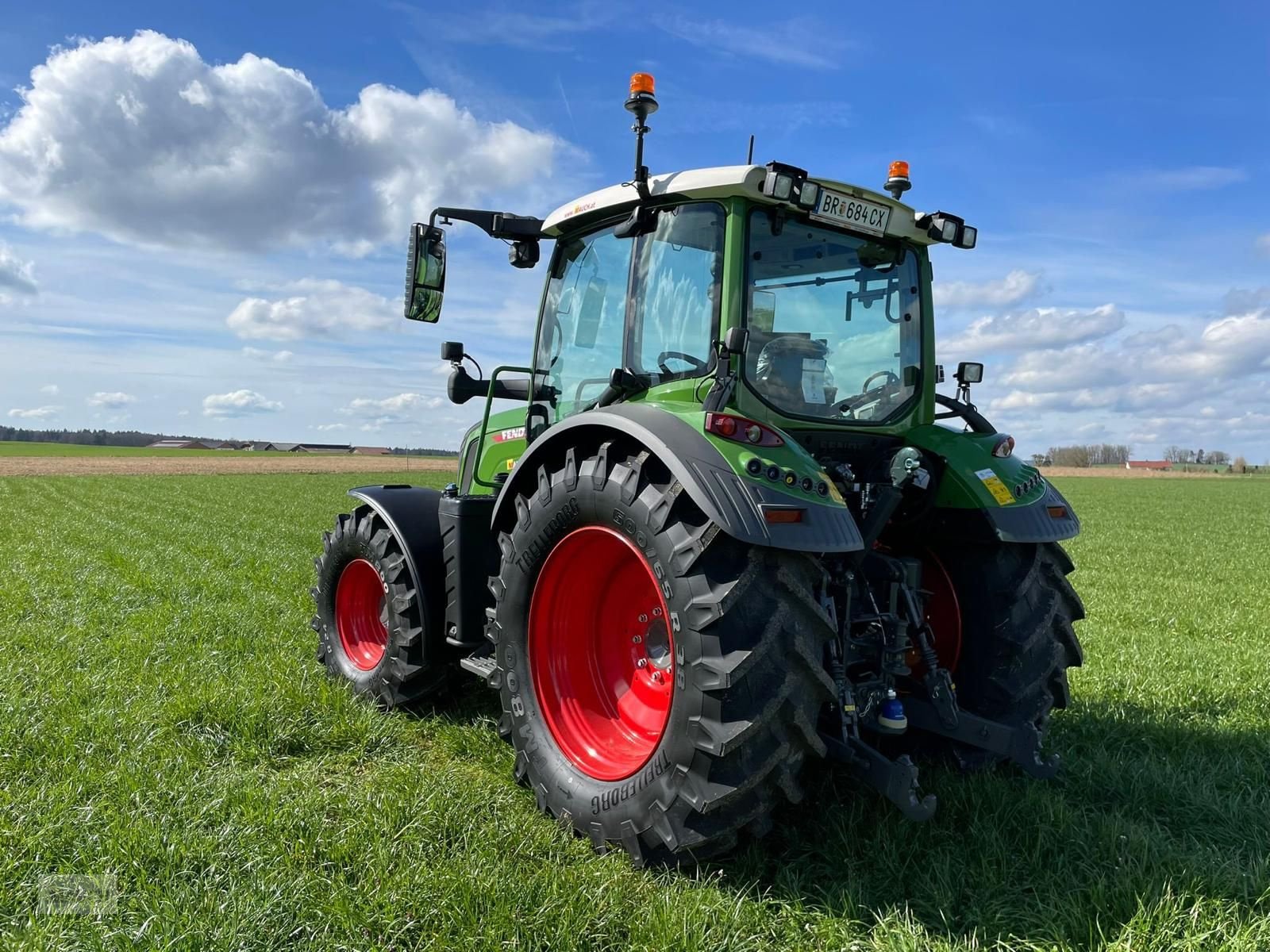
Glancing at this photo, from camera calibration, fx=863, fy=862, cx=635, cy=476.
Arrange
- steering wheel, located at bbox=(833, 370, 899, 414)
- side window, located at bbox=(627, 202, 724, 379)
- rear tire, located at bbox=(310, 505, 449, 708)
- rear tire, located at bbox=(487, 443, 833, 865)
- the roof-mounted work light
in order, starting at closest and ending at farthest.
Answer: rear tire, located at bbox=(487, 443, 833, 865), the roof-mounted work light, side window, located at bbox=(627, 202, 724, 379), steering wheel, located at bbox=(833, 370, 899, 414), rear tire, located at bbox=(310, 505, 449, 708)

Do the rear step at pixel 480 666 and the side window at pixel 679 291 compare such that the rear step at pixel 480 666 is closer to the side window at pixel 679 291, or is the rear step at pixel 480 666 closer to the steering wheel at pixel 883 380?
the side window at pixel 679 291

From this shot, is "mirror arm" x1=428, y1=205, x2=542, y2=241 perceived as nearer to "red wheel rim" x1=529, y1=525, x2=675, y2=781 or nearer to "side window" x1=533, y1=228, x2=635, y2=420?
"side window" x1=533, y1=228, x2=635, y2=420

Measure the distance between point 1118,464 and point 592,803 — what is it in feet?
331

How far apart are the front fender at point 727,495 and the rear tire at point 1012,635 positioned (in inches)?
47.0

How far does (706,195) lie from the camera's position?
331 cm

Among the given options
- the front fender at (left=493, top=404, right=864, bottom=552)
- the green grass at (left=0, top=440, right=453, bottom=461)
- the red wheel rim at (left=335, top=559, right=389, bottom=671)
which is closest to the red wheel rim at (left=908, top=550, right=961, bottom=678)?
the front fender at (left=493, top=404, right=864, bottom=552)

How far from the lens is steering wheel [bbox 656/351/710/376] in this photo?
3332mm

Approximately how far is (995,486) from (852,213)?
129 cm

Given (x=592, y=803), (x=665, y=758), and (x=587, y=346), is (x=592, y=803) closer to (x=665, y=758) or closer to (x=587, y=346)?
(x=665, y=758)

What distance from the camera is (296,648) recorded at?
5844mm

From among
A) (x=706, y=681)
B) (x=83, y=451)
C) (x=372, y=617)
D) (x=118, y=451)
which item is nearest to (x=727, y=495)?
(x=706, y=681)

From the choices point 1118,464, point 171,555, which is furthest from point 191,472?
point 1118,464

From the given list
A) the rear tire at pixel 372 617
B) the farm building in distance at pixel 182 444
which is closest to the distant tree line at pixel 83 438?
the farm building in distance at pixel 182 444

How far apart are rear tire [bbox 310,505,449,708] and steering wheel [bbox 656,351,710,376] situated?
6.12 feet
